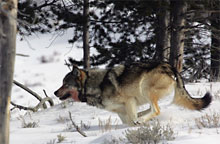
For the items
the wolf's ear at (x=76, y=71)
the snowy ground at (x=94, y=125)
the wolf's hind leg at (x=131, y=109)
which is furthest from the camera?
the wolf's ear at (x=76, y=71)

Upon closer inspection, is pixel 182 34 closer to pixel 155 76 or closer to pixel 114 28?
pixel 114 28

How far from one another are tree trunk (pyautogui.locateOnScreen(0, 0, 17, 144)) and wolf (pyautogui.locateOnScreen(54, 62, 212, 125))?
2.46 meters

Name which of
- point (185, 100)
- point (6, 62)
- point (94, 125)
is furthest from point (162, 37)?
point (6, 62)

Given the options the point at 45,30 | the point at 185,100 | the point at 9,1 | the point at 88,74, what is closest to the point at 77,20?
the point at 45,30

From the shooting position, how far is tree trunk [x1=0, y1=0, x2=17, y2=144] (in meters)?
4.36

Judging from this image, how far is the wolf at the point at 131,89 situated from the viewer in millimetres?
6582

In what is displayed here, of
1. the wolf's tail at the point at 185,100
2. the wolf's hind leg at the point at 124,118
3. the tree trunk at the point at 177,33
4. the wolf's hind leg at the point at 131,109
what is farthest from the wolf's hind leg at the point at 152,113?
the tree trunk at the point at 177,33

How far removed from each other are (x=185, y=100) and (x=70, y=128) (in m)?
2.21

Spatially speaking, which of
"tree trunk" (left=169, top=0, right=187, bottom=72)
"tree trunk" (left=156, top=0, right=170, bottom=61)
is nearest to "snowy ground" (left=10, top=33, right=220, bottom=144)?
"tree trunk" (left=169, top=0, right=187, bottom=72)

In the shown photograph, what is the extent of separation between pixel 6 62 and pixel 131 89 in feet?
9.15

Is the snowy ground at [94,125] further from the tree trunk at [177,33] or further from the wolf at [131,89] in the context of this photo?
the tree trunk at [177,33]

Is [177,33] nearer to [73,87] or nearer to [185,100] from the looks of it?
→ [185,100]

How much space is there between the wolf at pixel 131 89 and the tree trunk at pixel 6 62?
246 cm

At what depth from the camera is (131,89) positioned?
260 inches
